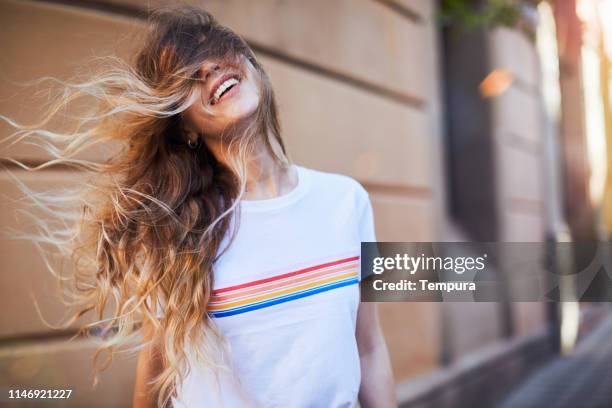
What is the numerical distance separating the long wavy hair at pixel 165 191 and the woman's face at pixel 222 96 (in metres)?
0.02

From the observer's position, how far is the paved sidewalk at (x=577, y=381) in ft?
14.3

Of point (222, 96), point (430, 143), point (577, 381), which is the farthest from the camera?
point (577, 381)

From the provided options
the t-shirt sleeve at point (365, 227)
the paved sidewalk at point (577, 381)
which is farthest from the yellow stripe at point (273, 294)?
the paved sidewalk at point (577, 381)

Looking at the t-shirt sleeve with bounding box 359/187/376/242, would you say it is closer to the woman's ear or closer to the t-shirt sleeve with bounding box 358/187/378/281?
the t-shirt sleeve with bounding box 358/187/378/281

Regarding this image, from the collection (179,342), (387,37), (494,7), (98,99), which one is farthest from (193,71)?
(494,7)

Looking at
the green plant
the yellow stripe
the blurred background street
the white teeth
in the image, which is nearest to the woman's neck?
the white teeth

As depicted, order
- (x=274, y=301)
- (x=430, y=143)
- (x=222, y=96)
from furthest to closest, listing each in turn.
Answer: (x=430, y=143)
(x=222, y=96)
(x=274, y=301)

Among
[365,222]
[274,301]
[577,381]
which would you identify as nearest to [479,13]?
[577,381]

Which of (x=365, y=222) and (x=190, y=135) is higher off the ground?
(x=190, y=135)

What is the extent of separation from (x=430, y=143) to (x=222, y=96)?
95.2 inches

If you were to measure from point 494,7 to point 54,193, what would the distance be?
11.3ft

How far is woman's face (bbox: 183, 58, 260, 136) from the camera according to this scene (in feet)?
5.54

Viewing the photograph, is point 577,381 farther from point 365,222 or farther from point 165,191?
point 165,191

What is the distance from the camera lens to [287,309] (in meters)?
1.59
